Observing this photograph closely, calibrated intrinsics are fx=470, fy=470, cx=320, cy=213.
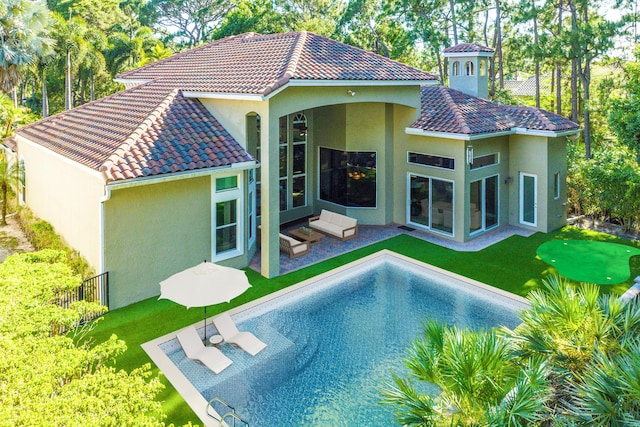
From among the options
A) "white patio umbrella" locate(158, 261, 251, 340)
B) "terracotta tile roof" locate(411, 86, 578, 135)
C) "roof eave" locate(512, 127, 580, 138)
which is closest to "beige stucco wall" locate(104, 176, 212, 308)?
"white patio umbrella" locate(158, 261, 251, 340)

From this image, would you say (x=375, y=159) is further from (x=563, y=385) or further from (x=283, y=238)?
(x=563, y=385)

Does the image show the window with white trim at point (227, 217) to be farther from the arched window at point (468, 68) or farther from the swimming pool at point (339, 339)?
the arched window at point (468, 68)

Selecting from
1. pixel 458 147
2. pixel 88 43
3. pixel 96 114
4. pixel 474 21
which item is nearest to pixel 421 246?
pixel 458 147

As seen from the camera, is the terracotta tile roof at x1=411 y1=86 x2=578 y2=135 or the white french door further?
the white french door

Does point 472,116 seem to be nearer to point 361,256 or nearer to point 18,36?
point 361,256

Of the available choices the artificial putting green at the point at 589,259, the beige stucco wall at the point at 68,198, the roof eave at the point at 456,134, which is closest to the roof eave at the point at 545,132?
the roof eave at the point at 456,134

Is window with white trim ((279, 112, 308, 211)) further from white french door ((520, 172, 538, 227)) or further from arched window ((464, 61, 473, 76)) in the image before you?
white french door ((520, 172, 538, 227))
